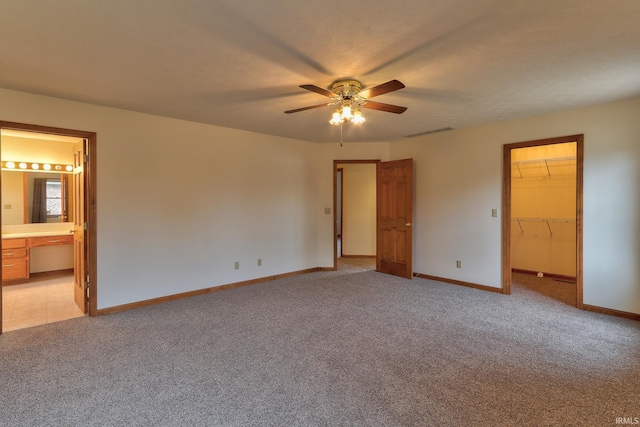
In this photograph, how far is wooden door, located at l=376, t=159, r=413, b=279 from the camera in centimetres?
521

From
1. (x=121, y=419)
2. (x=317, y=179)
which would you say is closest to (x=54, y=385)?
(x=121, y=419)

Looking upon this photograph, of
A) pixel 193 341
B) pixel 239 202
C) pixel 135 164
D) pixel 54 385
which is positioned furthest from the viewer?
pixel 239 202

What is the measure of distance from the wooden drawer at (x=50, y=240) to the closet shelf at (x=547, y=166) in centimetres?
809

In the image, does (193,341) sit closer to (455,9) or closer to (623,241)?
(455,9)

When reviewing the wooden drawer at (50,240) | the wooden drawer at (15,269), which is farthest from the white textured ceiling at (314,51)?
the wooden drawer at (15,269)

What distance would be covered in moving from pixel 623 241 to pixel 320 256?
4.21 m

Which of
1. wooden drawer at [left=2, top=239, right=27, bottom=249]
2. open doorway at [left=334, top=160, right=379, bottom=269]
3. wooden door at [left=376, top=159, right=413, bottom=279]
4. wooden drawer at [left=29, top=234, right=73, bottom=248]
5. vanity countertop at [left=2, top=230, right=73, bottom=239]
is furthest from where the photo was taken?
open doorway at [left=334, top=160, right=379, bottom=269]

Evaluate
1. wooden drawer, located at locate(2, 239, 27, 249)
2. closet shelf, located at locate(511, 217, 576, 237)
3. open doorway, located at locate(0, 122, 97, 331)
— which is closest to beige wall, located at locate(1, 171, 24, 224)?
open doorway, located at locate(0, 122, 97, 331)

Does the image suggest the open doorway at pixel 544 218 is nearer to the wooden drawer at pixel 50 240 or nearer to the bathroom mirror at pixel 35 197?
the wooden drawer at pixel 50 240

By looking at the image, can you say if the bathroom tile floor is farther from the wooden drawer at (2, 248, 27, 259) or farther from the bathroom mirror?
the bathroom mirror

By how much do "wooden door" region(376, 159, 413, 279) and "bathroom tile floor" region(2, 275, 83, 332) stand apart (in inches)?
179

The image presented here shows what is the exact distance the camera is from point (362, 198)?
24.7 ft

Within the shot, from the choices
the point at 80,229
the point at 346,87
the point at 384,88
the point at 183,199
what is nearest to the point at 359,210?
the point at 183,199

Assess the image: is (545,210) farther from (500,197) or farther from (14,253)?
(14,253)
